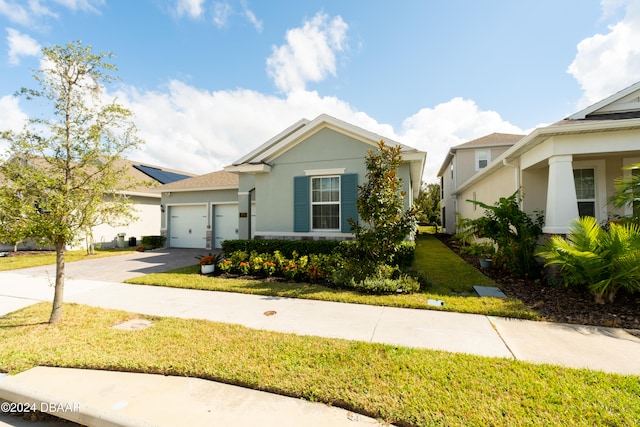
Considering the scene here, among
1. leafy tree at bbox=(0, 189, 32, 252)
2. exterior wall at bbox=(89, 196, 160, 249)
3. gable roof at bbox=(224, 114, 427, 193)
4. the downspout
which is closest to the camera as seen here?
leafy tree at bbox=(0, 189, 32, 252)

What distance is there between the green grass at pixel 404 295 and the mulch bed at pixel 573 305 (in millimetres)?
387

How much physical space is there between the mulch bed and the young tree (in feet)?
27.6

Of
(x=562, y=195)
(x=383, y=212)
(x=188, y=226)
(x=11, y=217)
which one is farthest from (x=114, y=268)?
(x=562, y=195)

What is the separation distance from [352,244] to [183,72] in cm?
958

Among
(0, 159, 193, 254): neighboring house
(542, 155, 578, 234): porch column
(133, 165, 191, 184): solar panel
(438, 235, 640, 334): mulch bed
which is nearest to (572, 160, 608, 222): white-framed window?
(542, 155, 578, 234): porch column

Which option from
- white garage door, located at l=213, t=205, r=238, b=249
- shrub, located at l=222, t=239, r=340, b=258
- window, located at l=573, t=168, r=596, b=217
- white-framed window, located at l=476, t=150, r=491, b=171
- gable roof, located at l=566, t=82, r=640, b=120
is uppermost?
white-framed window, located at l=476, t=150, r=491, b=171

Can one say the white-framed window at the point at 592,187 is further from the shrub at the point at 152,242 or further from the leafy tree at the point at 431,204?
the shrub at the point at 152,242

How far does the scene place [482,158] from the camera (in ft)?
61.7

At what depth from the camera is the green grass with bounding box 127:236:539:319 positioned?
5364mm

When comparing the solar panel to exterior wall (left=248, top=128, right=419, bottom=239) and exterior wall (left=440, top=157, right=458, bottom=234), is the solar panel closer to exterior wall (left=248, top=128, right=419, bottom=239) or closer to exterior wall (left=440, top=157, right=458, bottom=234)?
exterior wall (left=248, top=128, right=419, bottom=239)

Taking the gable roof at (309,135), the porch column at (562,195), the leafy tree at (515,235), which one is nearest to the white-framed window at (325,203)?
the gable roof at (309,135)

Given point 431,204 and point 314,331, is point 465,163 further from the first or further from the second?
point 314,331

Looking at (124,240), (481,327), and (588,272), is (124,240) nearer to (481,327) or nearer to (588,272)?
(481,327)

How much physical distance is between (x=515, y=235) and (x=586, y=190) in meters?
3.55
